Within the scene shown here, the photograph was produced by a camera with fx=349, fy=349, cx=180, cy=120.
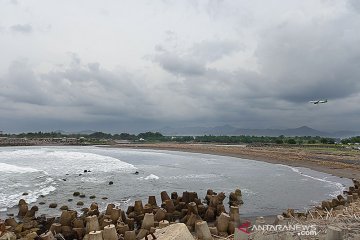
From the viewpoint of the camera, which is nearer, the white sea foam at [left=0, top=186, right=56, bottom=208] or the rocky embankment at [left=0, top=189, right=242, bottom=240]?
the rocky embankment at [left=0, top=189, right=242, bottom=240]

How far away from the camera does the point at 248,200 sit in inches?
933

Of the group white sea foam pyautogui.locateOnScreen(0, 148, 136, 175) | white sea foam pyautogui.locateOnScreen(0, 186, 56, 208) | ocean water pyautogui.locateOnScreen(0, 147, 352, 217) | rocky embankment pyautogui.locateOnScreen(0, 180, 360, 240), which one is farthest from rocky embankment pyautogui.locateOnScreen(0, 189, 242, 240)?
white sea foam pyautogui.locateOnScreen(0, 148, 136, 175)

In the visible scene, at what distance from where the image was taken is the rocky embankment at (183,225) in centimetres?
716

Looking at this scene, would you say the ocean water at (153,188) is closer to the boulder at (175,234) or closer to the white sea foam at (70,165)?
the white sea foam at (70,165)

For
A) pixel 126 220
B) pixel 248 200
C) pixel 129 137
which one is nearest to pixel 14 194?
pixel 126 220

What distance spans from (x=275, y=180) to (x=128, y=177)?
15.1 m

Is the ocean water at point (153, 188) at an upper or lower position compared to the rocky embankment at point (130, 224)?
lower

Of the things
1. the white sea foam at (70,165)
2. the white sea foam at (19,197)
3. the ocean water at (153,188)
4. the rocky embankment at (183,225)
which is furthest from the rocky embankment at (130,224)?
the white sea foam at (70,165)

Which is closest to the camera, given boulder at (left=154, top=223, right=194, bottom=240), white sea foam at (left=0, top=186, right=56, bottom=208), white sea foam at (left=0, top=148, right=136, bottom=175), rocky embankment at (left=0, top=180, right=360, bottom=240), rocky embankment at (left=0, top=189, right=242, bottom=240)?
rocky embankment at (left=0, top=180, right=360, bottom=240)

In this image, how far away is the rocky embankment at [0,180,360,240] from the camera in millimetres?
7160

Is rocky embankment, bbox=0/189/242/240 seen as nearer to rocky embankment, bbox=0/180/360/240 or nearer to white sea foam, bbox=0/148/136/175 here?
rocky embankment, bbox=0/180/360/240

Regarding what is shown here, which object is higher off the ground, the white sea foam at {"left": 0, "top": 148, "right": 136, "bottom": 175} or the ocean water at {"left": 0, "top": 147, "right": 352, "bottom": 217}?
the white sea foam at {"left": 0, "top": 148, "right": 136, "bottom": 175}

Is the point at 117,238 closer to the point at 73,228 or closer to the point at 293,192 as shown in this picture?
the point at 73,228

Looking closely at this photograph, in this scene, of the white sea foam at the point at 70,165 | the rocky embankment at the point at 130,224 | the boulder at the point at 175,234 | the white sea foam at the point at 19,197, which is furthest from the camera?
the white sea foam at the point at 70,165
